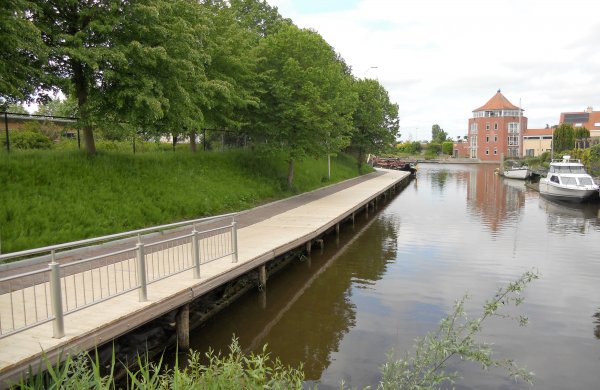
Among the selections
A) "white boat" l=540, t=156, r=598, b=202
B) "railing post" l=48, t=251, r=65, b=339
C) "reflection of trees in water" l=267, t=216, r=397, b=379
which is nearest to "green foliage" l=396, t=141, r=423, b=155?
"white boat" l=540, t=156, r=598, b=202

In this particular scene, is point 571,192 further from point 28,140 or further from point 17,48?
point 17,48

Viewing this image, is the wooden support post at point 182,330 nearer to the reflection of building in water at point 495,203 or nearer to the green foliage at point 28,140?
the green foliage at point 28,140

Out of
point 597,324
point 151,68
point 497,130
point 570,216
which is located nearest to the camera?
point 597,324

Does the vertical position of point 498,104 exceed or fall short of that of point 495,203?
it exceeds it

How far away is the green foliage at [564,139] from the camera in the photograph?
70688 millimetres

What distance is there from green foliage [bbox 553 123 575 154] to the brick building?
23727 millimetres

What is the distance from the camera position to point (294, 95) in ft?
76.3

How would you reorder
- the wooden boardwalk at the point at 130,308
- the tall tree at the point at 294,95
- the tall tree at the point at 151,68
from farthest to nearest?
the tall tree at the point at 294,95, the tall tree at the point at 151,68, the wooden boardwalk at the point at 130,308

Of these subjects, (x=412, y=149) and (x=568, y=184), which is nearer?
(x=568, y=184)

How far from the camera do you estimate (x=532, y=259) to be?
15281 mm

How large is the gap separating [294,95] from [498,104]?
302 feet

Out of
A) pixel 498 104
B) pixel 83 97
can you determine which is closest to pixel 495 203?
pixel 83 97

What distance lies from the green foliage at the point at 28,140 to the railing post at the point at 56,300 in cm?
1235

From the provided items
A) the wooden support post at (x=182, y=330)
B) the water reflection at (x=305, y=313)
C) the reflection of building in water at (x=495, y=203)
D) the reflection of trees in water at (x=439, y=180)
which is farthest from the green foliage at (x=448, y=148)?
the wooden support post at (x=182, y=330)
